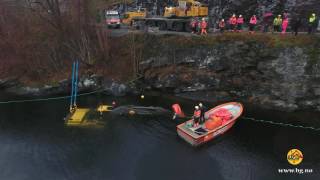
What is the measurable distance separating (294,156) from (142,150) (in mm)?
11230

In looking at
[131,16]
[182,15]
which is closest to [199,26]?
[182,15]

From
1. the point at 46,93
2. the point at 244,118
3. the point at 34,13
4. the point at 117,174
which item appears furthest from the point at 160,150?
the point at 34,13

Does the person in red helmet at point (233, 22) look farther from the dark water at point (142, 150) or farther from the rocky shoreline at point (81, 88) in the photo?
the rocky shoreline at point (81, 88)

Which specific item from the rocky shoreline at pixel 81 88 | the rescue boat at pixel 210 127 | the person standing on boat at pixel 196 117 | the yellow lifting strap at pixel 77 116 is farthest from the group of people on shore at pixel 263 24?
the yellow lifting strap at pixel 77 116

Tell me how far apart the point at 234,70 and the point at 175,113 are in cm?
923

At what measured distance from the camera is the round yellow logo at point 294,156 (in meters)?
24.6

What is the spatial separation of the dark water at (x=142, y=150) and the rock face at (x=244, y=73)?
2173mm

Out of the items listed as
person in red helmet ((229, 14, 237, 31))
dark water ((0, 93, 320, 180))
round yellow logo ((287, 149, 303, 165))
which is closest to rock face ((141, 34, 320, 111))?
dark water ((0, 93, 320, 180))

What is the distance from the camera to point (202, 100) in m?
35.9

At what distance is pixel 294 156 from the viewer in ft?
83.0

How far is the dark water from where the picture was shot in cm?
2358

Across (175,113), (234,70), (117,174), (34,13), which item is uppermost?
(34,13)

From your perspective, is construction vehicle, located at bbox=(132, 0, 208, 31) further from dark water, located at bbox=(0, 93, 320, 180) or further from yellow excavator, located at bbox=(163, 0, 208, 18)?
dark water, located at bbox=(0, 93, 320, 180)

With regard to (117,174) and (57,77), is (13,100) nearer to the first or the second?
(57,77)
